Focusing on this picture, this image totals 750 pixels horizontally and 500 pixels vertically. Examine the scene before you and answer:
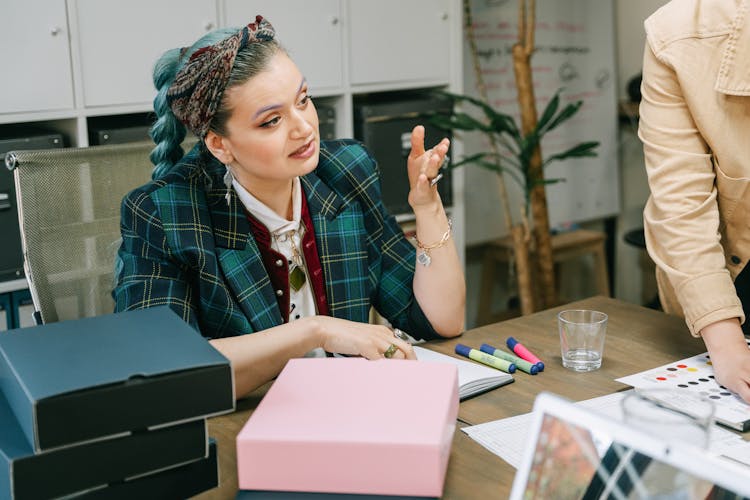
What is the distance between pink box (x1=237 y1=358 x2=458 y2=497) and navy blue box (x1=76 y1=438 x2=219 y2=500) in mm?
73

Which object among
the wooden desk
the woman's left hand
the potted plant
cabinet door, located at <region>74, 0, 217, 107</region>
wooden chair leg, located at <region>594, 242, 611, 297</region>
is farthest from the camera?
wooden chair leg, located at <region>594, 242, 611, 297</region>

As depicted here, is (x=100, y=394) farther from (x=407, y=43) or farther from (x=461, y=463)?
(x=407, y=43)

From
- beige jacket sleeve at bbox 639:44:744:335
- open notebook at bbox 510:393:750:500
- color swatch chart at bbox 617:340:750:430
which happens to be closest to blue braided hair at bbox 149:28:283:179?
beige jacket sleeve at bbox 639:44:744:335

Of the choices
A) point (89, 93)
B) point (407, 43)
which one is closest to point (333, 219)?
point (89, 93)

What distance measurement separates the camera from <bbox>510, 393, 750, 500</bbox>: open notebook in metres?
0.68

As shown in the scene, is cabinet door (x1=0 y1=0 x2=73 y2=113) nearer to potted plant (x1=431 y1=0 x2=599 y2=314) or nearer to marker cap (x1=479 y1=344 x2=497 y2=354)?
potted plant (x1=431 y1=0 x2=599 y2=314)

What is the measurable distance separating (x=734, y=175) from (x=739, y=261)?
0.17m

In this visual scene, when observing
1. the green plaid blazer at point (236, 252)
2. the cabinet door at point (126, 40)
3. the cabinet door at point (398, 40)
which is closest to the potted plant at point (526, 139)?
the cabinet door at point (398, 40)

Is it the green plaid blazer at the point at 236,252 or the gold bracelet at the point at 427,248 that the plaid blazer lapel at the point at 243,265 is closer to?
the green plaid blazer at the point at 236,252

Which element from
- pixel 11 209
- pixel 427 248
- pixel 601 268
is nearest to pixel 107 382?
pixel 427 248

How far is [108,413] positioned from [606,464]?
1.61 ft

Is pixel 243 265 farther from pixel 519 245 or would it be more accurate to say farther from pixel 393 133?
pixel 519 245

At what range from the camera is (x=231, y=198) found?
5.15ft

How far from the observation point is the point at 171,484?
0.98 m
